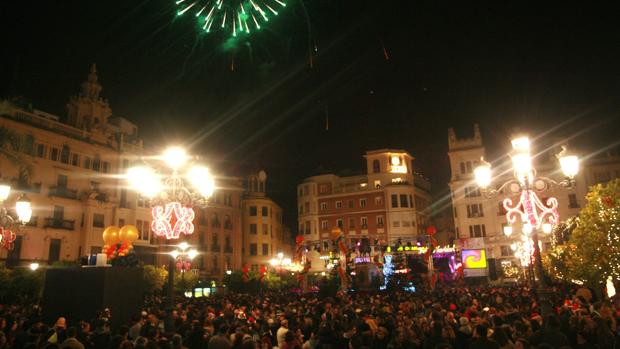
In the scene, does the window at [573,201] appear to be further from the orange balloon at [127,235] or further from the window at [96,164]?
the window at [96,164]

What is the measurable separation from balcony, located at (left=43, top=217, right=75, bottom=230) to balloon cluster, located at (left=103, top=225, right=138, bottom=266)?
889 inches

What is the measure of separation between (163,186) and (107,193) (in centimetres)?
3330

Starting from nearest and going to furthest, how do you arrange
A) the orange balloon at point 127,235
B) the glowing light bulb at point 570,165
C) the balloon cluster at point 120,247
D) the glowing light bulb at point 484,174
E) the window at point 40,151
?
the glowing light bulb at point 570,165, the glowing light bulb at point 484,174, the balloon cluster at point 120,247, the orange balloon at point 127,235, the window at point 40,151

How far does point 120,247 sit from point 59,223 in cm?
2432

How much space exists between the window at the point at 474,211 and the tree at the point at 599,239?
37.1 m

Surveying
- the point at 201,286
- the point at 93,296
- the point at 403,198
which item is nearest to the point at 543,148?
the point at 403,198

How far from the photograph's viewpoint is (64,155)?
3888cm

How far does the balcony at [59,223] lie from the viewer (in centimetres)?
3606

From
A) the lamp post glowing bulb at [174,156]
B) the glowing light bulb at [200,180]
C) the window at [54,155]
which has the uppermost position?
the window at [54,155]

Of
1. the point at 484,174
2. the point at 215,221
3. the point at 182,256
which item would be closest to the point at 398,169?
the point at 215,221

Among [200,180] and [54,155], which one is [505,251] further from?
[54,155]

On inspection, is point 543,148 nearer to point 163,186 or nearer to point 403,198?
point 403,198

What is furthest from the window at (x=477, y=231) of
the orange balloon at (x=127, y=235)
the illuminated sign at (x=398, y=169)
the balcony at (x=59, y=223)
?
the balcony at (x=59, y=223)

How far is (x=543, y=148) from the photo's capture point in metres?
50.4
